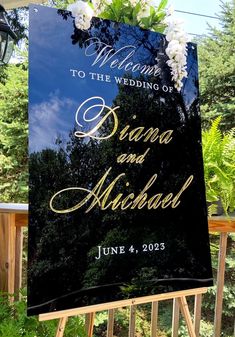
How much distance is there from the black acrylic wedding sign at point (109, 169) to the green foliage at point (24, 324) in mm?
259

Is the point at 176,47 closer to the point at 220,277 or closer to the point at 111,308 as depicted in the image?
the point at 111,308

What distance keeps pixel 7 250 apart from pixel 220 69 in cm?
502

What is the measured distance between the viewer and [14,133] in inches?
208

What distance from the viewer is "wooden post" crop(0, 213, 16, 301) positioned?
162cm

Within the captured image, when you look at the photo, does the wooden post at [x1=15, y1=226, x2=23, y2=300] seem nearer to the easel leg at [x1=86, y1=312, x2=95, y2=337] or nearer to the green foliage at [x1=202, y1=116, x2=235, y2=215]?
the easel leg at [x1=86, y1=312, x2=95, y2=337]

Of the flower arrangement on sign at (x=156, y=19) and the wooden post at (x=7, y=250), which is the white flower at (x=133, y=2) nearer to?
the flower arrangement on sign at (x=156, y=19)

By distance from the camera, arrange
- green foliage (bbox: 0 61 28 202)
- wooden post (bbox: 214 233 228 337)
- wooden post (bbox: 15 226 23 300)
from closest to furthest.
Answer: wooden post (bbox: 15 226 23 300) → wooden post (bbox: 214 233 228 337) → green foliage (bbox: 0 61 28 202)

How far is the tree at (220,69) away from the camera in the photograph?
5.72m

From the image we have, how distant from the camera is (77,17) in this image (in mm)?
1212

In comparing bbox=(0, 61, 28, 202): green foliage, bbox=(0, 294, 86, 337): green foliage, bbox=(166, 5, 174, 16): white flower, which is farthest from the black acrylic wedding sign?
bbox=(0, 61, 28, 202): green foliage

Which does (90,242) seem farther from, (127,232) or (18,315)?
(18,315)

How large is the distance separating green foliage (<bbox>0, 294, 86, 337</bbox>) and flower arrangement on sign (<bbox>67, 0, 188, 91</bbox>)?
0.97 meters

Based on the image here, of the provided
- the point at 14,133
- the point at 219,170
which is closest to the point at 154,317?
the point at 219,170

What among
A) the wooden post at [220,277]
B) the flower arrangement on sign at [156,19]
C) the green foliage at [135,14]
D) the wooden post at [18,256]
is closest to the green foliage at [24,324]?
the wooden post at [18,256]
